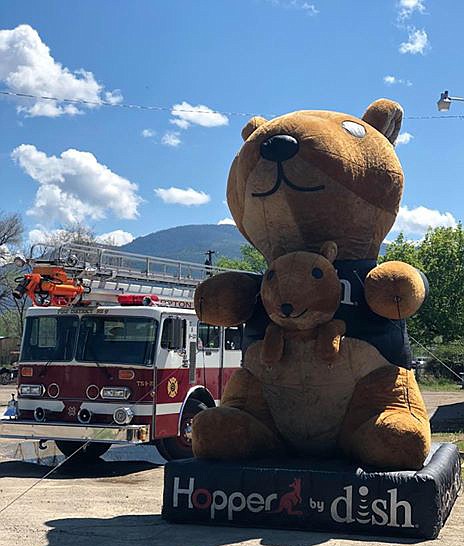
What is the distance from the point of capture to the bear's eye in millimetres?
6610

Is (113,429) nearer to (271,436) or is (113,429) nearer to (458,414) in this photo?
(271,436)

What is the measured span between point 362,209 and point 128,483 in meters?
4.57

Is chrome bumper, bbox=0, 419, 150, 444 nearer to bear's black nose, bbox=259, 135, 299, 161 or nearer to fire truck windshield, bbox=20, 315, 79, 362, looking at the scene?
fire truck windshield, bbox=20, 315, 79, 362

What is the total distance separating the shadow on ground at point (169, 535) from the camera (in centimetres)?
551

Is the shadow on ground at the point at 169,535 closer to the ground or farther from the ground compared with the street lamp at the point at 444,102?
closer to the ground

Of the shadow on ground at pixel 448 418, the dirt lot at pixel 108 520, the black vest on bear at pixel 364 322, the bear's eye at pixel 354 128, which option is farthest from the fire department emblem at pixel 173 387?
the shadow on ground at pixel 448 418

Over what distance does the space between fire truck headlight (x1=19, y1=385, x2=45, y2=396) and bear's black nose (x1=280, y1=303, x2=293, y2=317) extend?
5.13 m

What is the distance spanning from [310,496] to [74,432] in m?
4.62

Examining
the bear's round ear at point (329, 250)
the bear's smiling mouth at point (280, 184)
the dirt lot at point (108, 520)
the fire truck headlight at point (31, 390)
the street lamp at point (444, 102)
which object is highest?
the street lamp at point (444, 102)

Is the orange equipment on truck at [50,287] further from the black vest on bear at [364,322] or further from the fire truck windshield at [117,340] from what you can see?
the black vest on bear at [364,322]

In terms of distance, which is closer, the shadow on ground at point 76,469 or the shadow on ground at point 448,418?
the shadow on ground at point 76,469

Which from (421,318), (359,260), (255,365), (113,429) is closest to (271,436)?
(255,365)

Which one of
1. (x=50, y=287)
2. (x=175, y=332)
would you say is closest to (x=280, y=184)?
(x=175, y=332)

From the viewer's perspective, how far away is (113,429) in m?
9.41
